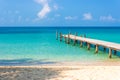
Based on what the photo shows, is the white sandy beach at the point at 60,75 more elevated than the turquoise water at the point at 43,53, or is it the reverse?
the white sandy beach at the point at 60,75

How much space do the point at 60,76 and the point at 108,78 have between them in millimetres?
1940

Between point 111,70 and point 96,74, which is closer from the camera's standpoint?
point 96,74

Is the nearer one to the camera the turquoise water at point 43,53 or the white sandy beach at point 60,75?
the white sandy beach at point 60,75

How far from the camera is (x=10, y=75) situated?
11992 millimetres

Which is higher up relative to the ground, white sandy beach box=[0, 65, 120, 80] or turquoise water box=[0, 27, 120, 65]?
white sandy beach box=[0, 65, 120, 80]

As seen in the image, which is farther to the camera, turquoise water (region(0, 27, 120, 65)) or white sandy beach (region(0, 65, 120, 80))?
turquoise water (region(0, 27, 120, 65))

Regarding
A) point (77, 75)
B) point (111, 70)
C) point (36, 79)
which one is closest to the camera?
point (36, 79)

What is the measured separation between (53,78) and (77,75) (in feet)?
3.76

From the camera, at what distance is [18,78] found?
11.3m

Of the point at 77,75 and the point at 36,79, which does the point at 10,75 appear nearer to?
the point at 36,79

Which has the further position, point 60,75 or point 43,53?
point 43,53

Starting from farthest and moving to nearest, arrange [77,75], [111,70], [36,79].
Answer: [111,70]
[77,75]
[36,79]

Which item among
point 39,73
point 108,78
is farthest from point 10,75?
point 108,78

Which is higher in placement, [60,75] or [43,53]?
[60,75]
